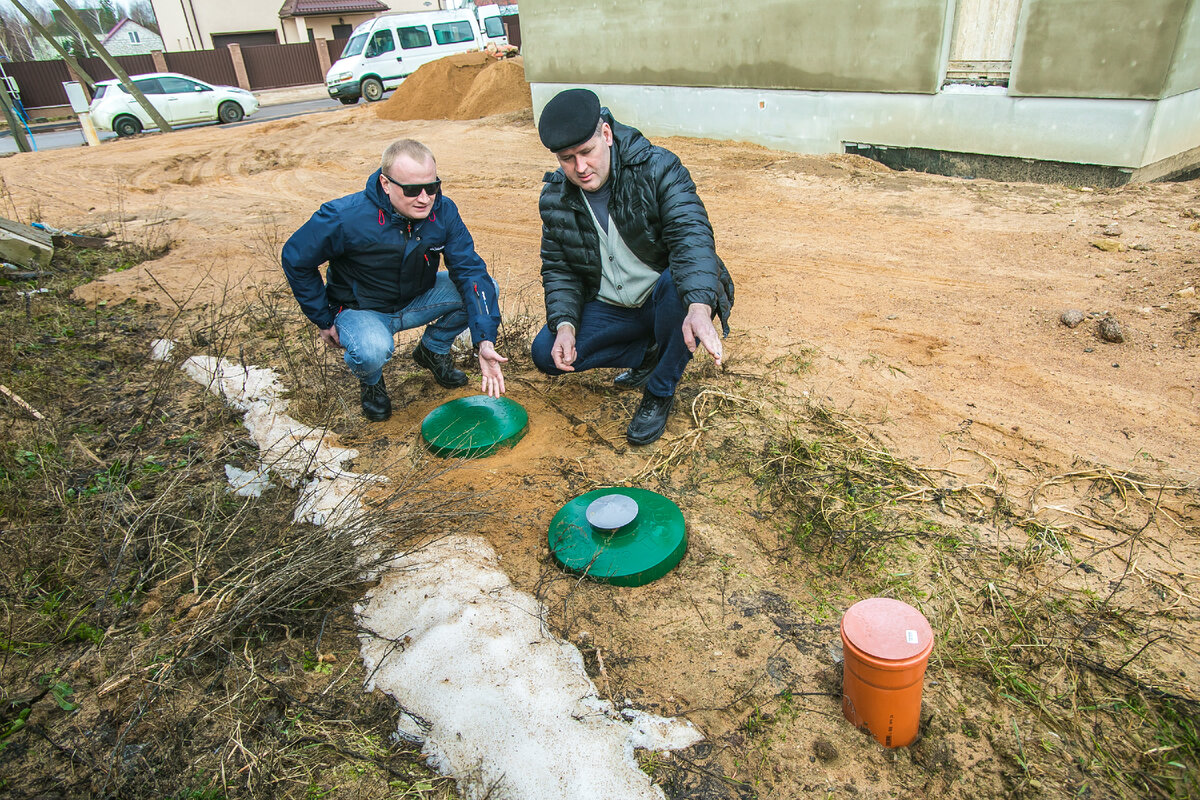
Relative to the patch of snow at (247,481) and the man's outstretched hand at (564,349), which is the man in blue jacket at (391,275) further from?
the patch of snow at (247,481)

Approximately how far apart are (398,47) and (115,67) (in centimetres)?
581

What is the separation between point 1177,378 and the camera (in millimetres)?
3139

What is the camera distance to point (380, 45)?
16.1 metres

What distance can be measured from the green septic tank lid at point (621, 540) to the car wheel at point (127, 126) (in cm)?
1667

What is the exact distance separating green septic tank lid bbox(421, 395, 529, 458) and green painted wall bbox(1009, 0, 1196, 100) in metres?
5.81

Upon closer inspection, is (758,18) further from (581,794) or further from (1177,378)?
(581,794)

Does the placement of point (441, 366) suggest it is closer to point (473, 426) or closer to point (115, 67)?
point (473, 426)

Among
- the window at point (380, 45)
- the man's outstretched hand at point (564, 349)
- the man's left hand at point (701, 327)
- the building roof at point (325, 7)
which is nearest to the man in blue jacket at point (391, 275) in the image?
the man's outstretched hand at point (564, 349)

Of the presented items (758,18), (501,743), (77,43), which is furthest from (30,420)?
(77,43)

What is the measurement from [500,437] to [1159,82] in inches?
238

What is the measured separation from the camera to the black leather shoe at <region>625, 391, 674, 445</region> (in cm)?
298

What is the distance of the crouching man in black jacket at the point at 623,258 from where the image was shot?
260 cm

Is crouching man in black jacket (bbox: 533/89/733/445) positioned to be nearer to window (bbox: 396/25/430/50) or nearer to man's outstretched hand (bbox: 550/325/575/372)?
man's outstretched hand (bbox: 550/325/575/372)

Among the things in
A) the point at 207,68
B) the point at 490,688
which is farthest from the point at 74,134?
the point at 490,688
